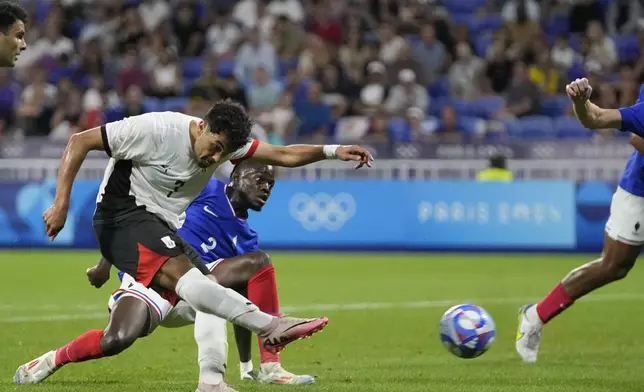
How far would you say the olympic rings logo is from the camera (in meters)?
18.5

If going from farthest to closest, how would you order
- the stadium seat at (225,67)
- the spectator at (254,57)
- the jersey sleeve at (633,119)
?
the stadium seat at (225,67), the spectator at (254,57), the jersey sleeve at (633,119)

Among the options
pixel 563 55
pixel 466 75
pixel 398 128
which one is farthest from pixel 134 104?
pixel 563 55

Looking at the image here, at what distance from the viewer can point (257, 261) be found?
25.2 feet

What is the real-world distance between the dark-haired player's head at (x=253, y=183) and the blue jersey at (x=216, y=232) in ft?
0.44

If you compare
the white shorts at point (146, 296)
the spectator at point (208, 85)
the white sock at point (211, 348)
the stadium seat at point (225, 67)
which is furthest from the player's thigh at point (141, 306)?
the stadium seat at point (225, 67)

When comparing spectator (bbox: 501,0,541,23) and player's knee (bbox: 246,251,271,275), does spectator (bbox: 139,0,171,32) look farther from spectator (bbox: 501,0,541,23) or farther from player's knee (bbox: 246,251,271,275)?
player's knee (bbox: 246,251,271,275)

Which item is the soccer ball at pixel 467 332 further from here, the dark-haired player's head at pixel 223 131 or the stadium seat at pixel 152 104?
the stadium seat at pixel 152 104

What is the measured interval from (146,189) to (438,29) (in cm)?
1658

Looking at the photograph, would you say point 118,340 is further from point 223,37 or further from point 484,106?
point 223,37

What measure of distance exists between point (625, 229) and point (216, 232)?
9.73 ft

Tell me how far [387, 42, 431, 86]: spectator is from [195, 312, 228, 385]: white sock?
1553 cm

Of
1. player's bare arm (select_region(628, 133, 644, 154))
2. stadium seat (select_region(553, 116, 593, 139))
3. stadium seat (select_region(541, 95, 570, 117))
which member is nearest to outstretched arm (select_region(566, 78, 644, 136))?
player's bare arm (select_region(628, 133, 644, 154))

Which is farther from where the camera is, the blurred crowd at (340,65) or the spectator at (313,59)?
the spectator at (313,59)

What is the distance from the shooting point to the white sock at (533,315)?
29.1 ft
